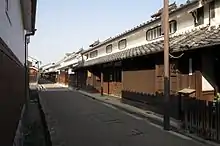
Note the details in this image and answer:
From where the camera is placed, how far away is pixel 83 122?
14391mm

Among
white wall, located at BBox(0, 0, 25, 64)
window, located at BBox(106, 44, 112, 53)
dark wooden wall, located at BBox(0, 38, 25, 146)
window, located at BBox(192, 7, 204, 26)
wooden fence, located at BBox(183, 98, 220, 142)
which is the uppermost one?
window, located at BBox(106, 44, 112, 53)

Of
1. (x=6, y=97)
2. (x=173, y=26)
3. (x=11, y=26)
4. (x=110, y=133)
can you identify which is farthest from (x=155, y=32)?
(x=6, y=97)

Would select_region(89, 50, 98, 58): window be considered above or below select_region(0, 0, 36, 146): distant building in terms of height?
above

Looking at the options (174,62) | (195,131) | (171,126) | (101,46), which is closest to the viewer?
(195,131)

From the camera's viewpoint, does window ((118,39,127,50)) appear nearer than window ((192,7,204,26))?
No

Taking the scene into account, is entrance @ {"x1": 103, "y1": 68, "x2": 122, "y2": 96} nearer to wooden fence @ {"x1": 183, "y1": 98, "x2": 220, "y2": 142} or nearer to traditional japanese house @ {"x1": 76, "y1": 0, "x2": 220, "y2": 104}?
traditional japanese house @ {"x1": 76, "y1": 0, "x2": 220, "y2": 104}

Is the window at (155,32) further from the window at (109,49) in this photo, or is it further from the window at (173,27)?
the window at (109,49)

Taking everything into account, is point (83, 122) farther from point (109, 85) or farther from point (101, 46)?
point (101, 46)

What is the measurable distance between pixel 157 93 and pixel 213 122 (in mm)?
7123

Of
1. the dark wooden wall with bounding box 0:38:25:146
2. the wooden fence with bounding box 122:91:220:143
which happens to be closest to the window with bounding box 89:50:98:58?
the wooden fence with bounding box 122:91:220:143

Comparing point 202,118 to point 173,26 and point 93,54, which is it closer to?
point 173,26

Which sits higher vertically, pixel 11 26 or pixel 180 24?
pixel 180 24

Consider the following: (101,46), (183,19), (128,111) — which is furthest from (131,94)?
(101,46)

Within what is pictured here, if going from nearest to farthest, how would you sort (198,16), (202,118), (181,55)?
(202,118) → (181,55) → (198,16)
